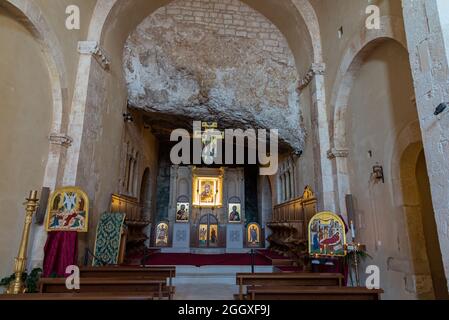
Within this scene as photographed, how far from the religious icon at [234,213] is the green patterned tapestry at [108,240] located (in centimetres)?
854

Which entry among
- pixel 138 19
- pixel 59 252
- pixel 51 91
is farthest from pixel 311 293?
pixel 138 19

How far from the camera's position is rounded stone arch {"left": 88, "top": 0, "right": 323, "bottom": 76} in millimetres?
7586

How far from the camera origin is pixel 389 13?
5285mm

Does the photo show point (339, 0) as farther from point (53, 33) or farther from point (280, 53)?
point (53, 33)

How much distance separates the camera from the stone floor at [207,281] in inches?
243

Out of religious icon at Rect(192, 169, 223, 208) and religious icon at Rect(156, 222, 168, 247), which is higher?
religious icon at Rect(192, 169, 223, 208)

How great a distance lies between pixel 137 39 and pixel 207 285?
7948mm

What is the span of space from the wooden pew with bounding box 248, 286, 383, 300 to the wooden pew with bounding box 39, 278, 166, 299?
1.38 meters

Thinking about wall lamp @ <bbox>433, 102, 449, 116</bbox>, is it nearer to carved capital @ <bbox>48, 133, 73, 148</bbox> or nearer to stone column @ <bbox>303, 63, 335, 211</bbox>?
stone column @ <bbox>303, 63, 335, 211</bbox>

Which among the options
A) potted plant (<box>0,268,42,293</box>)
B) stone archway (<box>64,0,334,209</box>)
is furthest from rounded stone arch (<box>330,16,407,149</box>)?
potted plant (<box>0,268,42,293</box>)

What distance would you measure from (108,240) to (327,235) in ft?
16.1

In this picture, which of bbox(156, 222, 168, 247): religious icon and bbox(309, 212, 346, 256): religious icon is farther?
bbox(156, 222, 168, 247): religious icon
